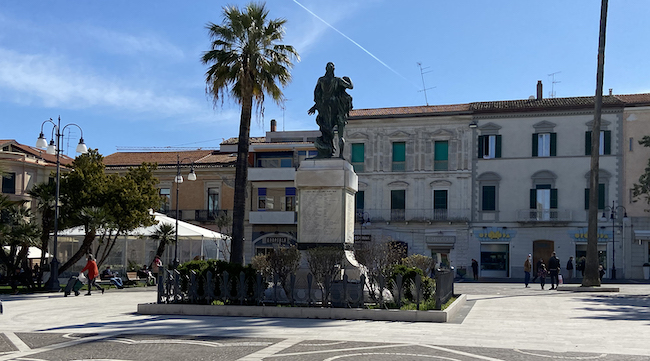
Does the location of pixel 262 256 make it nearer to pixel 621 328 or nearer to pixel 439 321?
pixel 439 321

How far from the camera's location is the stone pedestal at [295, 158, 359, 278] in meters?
15.6

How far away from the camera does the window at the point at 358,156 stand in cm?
4641

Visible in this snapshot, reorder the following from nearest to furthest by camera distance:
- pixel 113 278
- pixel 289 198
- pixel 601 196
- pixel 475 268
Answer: pixel 113 278 → pixel 475 268 → pixel 601 196 → pixel 289 198

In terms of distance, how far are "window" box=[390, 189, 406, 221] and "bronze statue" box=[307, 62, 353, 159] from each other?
2909 cm

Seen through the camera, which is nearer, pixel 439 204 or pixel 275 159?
pixel 439 204

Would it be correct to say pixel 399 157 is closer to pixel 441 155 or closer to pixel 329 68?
pixel 441 155

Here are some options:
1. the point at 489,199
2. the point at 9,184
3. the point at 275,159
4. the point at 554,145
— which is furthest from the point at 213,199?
the point at 554,145

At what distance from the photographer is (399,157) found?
4566 centimetres

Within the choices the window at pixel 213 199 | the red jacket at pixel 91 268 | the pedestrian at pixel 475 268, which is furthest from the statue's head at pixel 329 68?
the window at pixel 213 199

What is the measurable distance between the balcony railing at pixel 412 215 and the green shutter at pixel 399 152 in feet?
10.8

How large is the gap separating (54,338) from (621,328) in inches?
374

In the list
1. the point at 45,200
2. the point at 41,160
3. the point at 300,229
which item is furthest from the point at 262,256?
the point at 41,160

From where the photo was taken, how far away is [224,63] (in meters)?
23.4

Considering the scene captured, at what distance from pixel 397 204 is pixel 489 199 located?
5.75 meters
